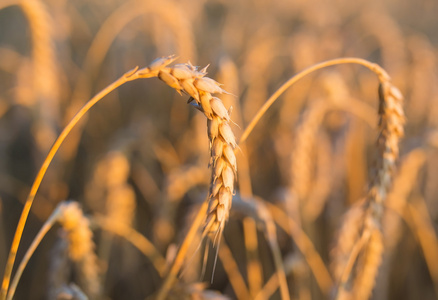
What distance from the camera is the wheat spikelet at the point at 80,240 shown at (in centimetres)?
94

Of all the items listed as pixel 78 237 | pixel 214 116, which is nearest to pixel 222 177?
pixel 214 116

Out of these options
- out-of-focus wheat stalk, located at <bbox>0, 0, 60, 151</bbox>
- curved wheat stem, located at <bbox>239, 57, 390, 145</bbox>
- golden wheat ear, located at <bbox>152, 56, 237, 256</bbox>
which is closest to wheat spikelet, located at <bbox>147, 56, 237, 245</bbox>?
golden wheat ear, located at <bbox>152, 56, 237, 256</bbox>

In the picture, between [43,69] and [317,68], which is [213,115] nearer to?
[317,68]

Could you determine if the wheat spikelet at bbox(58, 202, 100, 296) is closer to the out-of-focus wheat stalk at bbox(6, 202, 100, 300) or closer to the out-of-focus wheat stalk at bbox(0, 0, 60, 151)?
the out-of-focus wheat stalk at bbox(6, 202, 100, 300)

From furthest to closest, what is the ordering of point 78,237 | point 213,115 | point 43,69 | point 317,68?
point 43,69
point 78,237
point 317,68
point 213,115

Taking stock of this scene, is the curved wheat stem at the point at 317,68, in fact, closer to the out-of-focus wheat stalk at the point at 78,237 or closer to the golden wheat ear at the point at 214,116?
the golden wheat ear at the point at 214,116

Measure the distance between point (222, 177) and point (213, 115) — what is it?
9 cm

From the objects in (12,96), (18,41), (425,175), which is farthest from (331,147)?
(18,41)

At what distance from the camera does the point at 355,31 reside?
12.0ft

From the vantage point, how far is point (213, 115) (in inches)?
25.7

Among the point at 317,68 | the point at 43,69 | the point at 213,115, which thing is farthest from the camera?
the point at 43,69

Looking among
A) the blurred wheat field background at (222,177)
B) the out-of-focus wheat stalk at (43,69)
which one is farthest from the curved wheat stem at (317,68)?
the out-of-focus wheat stalk at (43,69)

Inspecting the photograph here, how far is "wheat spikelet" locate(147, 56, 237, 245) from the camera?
644mm

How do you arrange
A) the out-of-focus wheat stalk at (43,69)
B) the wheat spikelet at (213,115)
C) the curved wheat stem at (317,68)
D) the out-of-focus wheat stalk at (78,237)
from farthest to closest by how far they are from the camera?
the out-of-focus wheat stalk at (43,69)
the out-of-focus wheat stalk at (78,237)
the curved wheat stem at (317,68)
the wheat spikelet at (213,115)
